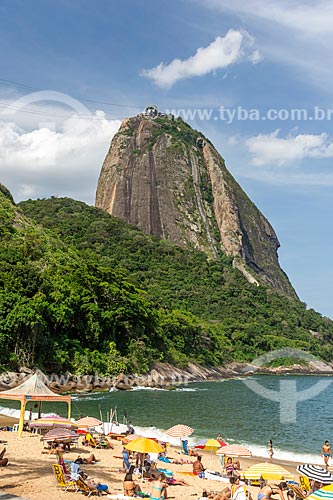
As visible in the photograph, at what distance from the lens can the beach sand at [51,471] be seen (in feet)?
36.8

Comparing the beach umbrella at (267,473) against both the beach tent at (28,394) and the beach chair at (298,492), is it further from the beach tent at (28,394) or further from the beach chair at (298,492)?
the beach tent at (28,394)

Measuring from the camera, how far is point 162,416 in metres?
30.3

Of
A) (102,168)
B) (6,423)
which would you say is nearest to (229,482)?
(6,423)

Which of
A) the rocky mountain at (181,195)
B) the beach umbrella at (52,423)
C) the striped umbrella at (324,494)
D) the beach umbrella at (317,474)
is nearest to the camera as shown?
the striped umbrella at (324,494)

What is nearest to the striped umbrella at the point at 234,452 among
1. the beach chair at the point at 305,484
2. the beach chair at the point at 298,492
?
the beach chair at the point at 305,484

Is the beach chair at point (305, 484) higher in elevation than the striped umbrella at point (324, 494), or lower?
lower

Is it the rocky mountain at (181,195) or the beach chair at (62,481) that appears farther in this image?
the rocky mountain at (181,195)

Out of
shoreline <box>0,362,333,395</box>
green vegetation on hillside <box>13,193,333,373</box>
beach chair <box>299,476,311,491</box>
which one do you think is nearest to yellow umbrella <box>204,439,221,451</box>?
beach chair <box>299,476,311,491</box>

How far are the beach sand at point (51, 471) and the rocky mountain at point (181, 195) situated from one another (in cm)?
12700

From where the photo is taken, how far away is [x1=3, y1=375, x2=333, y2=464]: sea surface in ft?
78.8

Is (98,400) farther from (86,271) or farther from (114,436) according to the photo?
(86,271)

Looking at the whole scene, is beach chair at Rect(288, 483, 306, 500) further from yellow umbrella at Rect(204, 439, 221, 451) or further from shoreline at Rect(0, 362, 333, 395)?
shoreline at Rect(0, 362, 333, 395)

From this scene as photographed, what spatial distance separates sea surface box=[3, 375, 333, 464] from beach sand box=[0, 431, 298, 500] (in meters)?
4.52

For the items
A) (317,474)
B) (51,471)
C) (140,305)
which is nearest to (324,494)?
(317,474)
